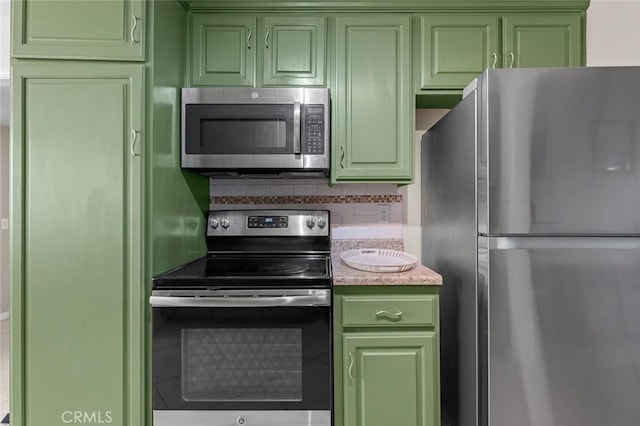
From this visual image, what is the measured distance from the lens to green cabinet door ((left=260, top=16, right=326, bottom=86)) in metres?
1.83

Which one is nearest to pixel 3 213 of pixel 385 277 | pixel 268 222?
pixel 268 222

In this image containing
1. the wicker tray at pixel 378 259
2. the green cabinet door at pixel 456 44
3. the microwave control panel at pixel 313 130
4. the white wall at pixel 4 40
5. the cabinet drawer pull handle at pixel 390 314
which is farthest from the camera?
the white wall at pixel 4 40

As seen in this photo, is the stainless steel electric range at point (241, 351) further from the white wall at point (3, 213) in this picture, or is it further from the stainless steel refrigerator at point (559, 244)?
the white wall at point (3, 213)

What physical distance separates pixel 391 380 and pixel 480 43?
170 centimetres

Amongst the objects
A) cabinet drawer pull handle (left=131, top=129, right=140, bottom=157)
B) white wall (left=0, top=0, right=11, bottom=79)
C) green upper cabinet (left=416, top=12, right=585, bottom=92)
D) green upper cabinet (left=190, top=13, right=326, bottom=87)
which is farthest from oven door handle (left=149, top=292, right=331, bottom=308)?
white wall (left=0, top=0, right=11, bottom=79)

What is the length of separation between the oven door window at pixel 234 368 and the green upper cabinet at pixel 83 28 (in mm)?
1185

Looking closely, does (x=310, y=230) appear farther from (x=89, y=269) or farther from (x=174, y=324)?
(x=89, y=269)

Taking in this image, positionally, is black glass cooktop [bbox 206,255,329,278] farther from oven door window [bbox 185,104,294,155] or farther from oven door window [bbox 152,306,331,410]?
oven door window [bbox 185,104,294,155]

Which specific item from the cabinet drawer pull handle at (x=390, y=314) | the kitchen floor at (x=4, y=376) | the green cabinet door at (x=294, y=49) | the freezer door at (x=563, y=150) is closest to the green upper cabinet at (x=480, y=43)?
the green cabinet door at (x=294, y=49)

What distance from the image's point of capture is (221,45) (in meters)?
1.83

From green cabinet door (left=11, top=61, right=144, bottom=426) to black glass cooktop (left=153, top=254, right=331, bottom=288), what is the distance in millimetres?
179

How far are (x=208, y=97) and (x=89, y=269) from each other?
0.93 meters

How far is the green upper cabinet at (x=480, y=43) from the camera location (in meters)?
1.81

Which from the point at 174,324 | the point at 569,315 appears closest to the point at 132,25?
the point at 174,324
